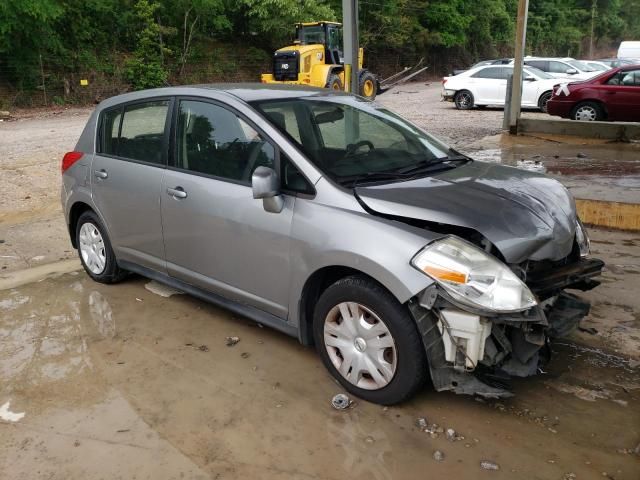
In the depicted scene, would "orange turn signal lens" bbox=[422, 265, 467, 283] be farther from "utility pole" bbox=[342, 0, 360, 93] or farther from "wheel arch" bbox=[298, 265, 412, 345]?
"utility pole" bbox=[342, 0, 360, 93]

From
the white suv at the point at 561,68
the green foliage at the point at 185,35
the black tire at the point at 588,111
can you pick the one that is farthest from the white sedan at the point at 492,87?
the green foliage at the point at 185,35

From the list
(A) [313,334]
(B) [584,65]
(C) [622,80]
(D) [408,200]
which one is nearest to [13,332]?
(A) [313,334]

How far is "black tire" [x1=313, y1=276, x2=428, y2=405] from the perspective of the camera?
9.84 ft

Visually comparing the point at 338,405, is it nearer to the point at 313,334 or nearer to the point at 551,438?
the point at 313,334

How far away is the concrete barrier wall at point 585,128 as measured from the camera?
11.5 meters

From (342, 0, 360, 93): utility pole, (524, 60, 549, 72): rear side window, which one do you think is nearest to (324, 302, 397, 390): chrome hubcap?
(342, 0, 360, 93): utility pole

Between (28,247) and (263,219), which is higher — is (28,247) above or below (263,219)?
below

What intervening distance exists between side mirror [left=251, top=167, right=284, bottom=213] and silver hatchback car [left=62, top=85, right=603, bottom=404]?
0.03 feet

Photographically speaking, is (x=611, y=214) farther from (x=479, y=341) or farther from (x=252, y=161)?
(x=252, y=161)

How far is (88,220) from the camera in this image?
5.13m

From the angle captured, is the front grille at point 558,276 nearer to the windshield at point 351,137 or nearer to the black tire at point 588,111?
the windshield at point 351,137

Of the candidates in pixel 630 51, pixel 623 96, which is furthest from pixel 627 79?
pixel 630 51

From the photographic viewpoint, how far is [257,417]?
3.20 meters

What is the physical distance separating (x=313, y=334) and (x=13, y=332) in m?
2.32
